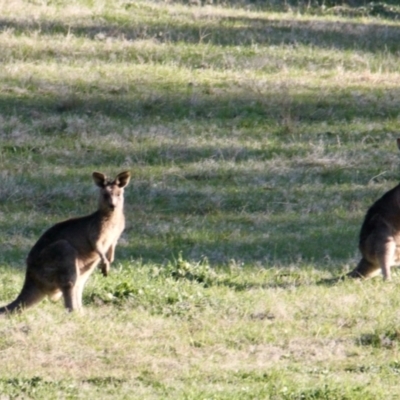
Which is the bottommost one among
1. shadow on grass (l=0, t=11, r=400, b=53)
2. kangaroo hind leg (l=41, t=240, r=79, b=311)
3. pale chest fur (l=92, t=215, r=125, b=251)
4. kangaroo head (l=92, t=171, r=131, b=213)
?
kangaroo hind leg (l=41, t=240, r=79, b=311)

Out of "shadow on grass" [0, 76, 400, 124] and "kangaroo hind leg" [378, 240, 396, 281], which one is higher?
"shadow on grass" [0, 76, 400, 124]

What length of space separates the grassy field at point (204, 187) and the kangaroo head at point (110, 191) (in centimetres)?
66

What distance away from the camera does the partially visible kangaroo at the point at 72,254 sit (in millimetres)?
8836

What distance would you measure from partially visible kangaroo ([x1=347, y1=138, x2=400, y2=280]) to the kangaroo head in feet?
7.72

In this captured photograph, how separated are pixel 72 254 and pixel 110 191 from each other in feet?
2.38

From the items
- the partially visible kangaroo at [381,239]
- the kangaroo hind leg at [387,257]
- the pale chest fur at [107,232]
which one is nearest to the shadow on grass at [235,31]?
the partially visible kangaroo at [381,239]

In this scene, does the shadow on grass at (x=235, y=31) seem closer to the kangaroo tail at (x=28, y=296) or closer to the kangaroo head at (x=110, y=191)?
the kangaroo head at (x=110, y=191)

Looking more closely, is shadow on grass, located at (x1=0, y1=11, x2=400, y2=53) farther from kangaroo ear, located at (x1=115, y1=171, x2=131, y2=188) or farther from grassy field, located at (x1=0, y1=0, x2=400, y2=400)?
kangaroo ear, located at (x1=115, y1=171, x2=131, y2=188)

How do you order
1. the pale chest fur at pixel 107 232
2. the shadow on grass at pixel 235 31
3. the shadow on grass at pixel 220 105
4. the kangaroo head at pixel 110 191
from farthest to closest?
the shadow on grass at pixel 235 31
the shadow on grass at pixel 220 105
the kangaroo head at pixel 110 191
the pale chest fur at pixel 107 232

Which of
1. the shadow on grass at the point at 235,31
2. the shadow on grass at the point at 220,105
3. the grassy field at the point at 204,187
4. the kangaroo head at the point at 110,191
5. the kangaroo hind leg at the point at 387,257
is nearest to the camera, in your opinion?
the grassy field at the point at 204,187

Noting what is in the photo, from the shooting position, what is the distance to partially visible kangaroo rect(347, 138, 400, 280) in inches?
405

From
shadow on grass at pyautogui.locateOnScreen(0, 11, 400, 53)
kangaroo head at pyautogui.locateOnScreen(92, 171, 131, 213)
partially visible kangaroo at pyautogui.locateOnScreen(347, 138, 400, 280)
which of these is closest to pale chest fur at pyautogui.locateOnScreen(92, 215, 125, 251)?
kangaroo head at pyautogui.locateOnScreen(92, 171, 131, 213)

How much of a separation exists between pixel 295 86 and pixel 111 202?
8.96 meters

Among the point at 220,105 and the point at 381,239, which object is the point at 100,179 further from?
the point at 220,105
